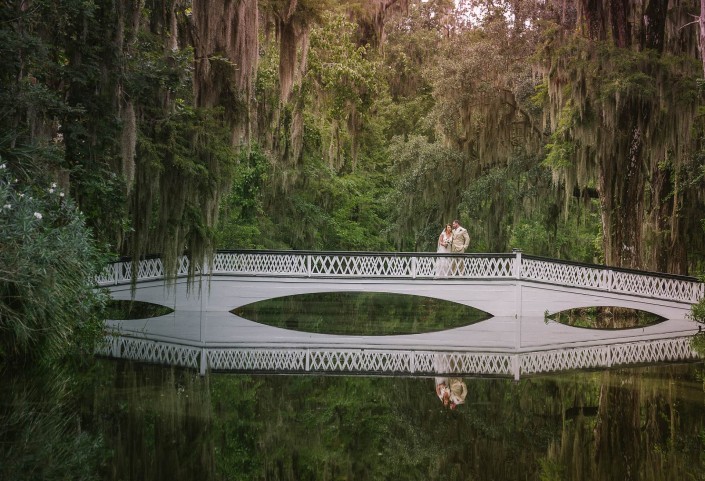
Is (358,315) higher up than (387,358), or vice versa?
(387,358)

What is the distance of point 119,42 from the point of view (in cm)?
1338

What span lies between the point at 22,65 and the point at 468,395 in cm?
690

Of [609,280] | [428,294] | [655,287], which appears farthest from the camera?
[428,294]

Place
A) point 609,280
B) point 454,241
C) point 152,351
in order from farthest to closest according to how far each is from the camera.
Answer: point 454,241, point 609,280, point 152,351

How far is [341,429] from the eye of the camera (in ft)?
27.0

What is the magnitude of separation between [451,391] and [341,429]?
292 centimetres

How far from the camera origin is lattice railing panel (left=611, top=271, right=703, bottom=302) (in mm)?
22984

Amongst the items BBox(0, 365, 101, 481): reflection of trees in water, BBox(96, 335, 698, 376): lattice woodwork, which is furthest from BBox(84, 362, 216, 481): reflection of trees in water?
BBox(96, 335, 698, 376): lattice woodwork

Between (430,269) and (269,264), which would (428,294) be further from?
(269,264)

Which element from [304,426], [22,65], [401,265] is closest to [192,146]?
[22,65]

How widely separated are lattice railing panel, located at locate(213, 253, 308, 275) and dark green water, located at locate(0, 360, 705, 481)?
12.5 metres

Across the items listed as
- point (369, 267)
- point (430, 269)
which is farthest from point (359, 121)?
point (430, 269)

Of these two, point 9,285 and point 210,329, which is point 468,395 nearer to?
point 9,285

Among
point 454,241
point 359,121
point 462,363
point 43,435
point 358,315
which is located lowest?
point 358,315
